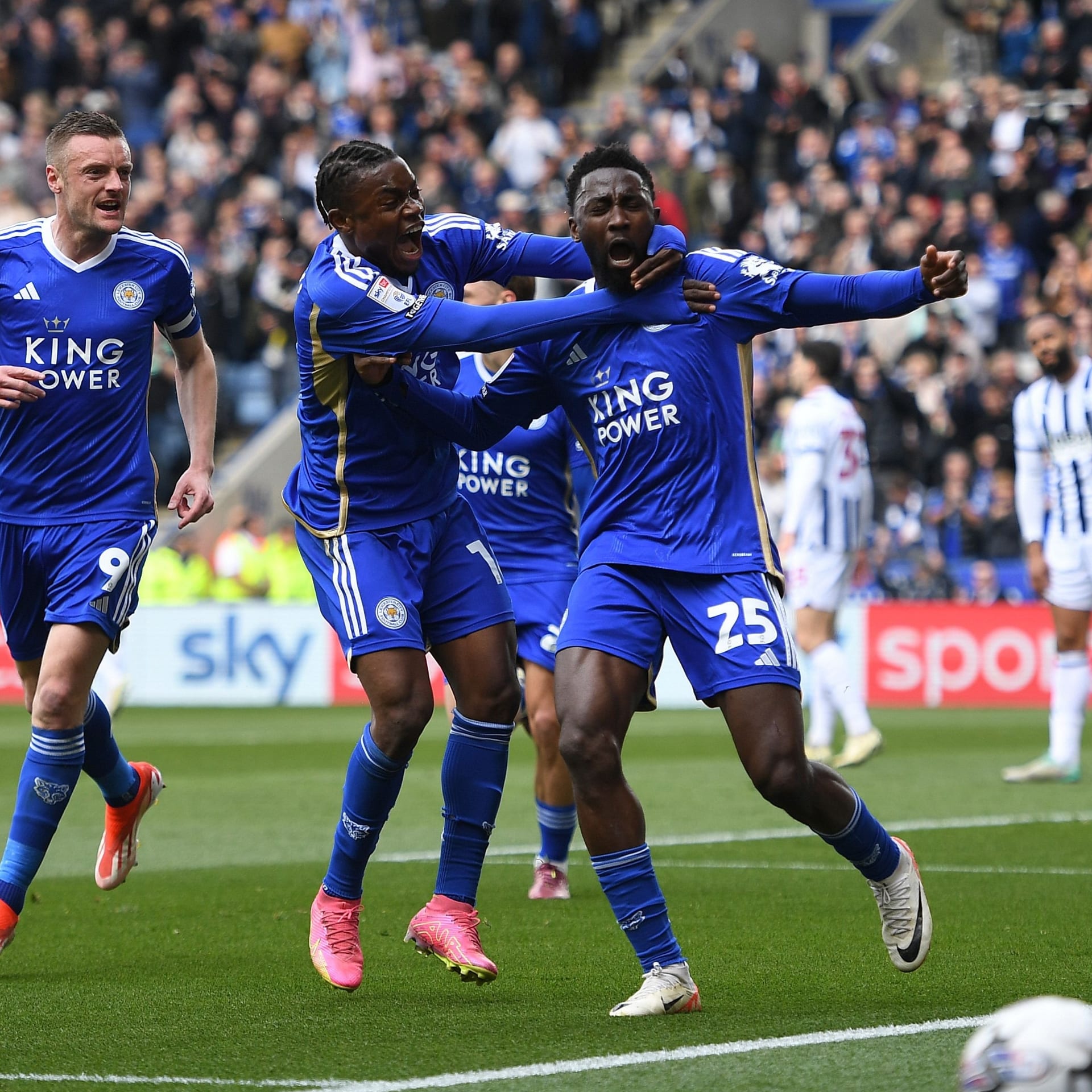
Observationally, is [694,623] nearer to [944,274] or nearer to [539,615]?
[944,274]

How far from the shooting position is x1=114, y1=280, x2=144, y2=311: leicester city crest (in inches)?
255

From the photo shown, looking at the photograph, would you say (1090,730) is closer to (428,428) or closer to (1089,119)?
(1089,119)

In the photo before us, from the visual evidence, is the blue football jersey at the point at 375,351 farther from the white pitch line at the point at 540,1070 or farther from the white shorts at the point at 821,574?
the white shorts at the point at 821,574

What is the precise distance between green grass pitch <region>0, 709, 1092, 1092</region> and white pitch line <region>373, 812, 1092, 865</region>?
5 centimetres

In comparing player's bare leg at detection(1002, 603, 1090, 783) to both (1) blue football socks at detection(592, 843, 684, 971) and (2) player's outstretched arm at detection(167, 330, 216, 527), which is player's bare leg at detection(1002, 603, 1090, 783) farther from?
(1) blue football socks at detection(592, 843, 684, 971)

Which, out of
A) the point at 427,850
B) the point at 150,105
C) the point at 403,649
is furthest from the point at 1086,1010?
the point at 150,105

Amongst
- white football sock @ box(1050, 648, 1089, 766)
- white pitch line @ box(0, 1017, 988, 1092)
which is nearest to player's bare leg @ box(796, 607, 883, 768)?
white football sock @ box(1050, 648, 1089, 766)

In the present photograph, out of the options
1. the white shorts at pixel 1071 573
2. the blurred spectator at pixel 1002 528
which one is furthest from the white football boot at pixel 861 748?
the blurred spectator at pixel 1002 528

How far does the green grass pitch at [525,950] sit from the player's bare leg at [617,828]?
101mm

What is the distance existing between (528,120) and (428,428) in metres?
18.3

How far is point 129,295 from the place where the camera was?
650 cm

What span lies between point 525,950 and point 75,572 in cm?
186

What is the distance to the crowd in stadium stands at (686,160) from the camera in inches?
745

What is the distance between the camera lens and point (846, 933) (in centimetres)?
673
